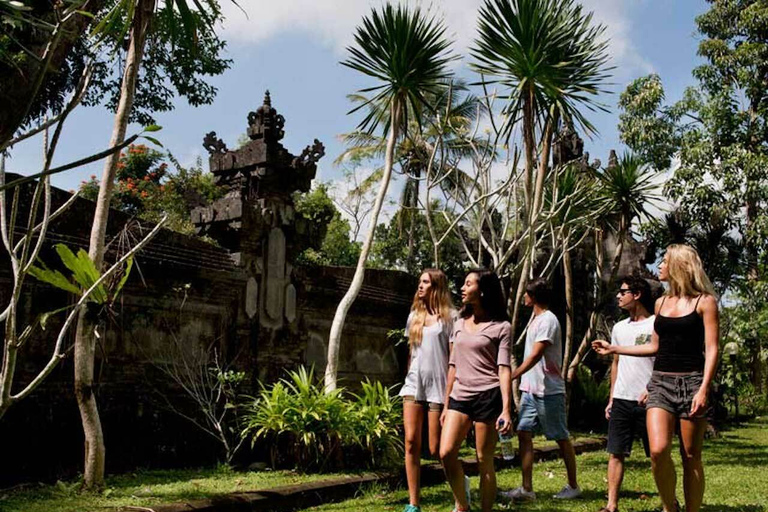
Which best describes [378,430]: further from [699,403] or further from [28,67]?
[28,67]

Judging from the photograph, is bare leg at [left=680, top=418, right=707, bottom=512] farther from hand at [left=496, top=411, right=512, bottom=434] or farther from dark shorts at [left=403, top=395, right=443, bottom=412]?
dark shorts at [left=403, top=395, right=443, bottom=412]

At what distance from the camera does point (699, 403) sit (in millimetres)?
4930

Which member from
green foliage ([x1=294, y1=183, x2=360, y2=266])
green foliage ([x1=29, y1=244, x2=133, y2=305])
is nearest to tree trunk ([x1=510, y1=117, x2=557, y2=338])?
green foliage ([x1=29, y1=244, x2=133, y2=305])

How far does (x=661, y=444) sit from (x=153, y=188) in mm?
18763

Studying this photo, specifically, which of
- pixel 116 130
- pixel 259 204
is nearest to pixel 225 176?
pixel 259 204

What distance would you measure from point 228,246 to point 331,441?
2.77 m

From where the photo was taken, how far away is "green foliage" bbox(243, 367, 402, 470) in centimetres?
792

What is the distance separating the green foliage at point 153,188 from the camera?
65.5 ft

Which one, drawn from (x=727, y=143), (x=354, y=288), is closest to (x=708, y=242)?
(x=727, y=143)

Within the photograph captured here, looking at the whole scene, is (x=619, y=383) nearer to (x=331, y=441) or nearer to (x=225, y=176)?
(x=331, y=441)

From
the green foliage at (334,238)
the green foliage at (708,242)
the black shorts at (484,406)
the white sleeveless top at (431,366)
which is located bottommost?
the black shorts at (484,406)

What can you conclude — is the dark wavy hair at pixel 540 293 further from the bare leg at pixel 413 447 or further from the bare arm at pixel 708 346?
the bare arm at pixel 708 346

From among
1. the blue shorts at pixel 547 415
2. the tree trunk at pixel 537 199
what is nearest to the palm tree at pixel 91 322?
the blue shorts at pixel 547 415

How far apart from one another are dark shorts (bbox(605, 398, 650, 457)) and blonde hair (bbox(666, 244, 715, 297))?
1.06 m
